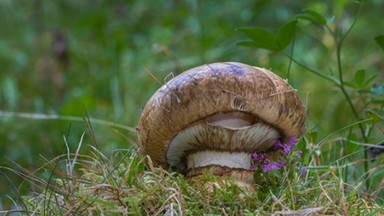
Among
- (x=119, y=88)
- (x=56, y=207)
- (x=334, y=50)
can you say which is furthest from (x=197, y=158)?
(x=334, y=50)

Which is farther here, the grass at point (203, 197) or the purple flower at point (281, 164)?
the purple flower at point (281, 164)

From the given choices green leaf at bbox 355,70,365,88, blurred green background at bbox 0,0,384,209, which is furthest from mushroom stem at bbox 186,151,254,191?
blurred green background at bbox 0,0,384,209

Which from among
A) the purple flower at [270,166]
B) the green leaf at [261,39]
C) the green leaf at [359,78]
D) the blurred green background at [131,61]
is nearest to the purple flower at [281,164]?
the purple flower at [270,166]

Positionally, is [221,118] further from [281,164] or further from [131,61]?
[131,61]

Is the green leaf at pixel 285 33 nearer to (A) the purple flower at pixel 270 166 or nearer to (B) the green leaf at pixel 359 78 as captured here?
(B) the green leaf at pixel 359 78

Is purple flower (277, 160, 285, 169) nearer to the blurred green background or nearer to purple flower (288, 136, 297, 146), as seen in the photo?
purple flower (288, 136, 297, 146)
